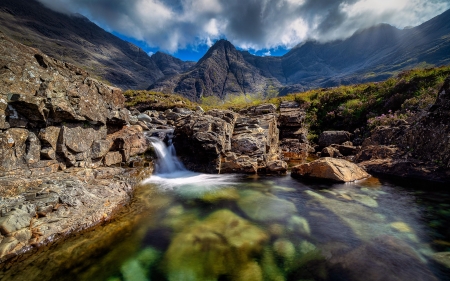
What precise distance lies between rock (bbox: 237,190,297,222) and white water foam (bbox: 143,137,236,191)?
2.12 metres

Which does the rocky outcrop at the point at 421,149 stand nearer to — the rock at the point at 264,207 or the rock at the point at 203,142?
Answer: the rock at the point at 264,207

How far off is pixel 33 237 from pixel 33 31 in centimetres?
26484

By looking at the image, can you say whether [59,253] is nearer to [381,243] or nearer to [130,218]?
[130,218]

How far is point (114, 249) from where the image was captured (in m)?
5.58

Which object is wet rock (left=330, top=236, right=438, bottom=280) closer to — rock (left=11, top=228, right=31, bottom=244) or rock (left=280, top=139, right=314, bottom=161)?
rock (left=11, top=228, right=31, bottom=244)

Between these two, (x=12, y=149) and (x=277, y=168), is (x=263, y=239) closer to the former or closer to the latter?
(x=277, y=168)

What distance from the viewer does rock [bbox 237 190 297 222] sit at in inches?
300

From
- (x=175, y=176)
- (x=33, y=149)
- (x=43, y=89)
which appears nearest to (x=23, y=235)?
(x=33, y=149)

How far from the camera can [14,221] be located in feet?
16.7

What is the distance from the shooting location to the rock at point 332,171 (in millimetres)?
11055

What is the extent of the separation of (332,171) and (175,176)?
30.9 feet

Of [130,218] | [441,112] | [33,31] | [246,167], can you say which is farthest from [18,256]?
[33,31]

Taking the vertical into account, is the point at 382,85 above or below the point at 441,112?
→ above

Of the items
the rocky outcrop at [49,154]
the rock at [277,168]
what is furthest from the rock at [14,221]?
the rock at [277,168]
